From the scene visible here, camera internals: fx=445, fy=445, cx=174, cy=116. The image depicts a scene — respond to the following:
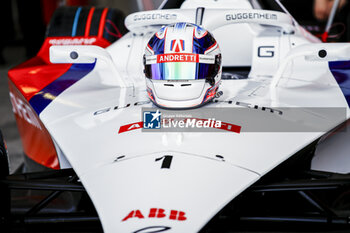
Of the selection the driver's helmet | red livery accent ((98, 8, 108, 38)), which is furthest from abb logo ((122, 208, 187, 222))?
red livery accent ((98, 8, 108, 38))

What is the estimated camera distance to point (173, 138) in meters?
1.41

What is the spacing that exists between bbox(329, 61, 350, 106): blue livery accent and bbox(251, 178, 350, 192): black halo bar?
15.3 inches

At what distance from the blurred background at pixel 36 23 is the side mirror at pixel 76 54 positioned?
869mm

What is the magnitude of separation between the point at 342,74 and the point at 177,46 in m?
0.85

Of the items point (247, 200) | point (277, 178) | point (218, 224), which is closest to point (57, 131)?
point (218, 224)

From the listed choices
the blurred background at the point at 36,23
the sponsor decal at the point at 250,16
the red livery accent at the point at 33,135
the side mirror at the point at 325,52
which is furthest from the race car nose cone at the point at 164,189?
the blurred background at the point at 36,23

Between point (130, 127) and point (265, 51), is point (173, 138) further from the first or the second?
point (265, 51)

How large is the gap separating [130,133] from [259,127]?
425mm

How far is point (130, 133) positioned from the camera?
145 cm

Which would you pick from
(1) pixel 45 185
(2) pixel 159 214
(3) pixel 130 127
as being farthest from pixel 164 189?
(1) pixel 45 185

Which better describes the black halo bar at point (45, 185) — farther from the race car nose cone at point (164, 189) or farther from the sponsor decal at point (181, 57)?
the sponsor decal at point (181, 57)

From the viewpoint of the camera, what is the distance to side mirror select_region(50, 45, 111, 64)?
73.6 inches

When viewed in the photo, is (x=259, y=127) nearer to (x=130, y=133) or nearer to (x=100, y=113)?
(x=130, y=133)

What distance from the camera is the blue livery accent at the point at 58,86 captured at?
180 cm
